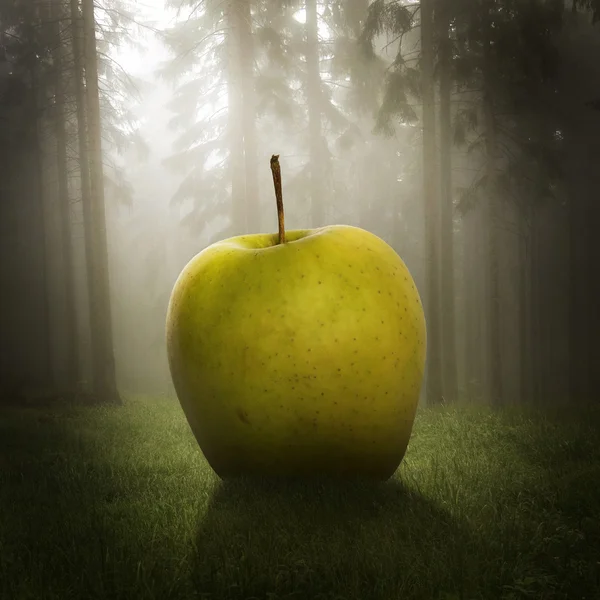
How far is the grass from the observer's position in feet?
8.39

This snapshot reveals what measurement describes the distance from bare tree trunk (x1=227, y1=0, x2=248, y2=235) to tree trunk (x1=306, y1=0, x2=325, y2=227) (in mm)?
2358

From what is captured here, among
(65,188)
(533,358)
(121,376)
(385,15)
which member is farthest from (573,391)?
(121,376)

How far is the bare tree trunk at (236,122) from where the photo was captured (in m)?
13.2

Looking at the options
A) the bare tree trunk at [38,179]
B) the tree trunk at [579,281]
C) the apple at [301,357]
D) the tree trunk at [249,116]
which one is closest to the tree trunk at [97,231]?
the tree trunk at [249,116]

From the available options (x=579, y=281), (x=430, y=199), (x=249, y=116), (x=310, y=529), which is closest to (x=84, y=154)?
(x=249, y=116)

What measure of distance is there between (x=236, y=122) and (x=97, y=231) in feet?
12.5

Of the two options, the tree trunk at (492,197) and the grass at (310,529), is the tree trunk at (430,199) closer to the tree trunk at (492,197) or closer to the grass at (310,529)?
the tree trunk at (492,197)

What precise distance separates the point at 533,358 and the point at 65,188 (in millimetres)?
17652

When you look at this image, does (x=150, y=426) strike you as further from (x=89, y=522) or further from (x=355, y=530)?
(x=355, y=530)

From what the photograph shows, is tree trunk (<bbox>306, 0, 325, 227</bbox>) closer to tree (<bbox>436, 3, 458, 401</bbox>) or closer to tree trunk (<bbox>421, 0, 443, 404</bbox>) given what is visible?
tree (<bbox>436, 3, 458, 401</bbox>)

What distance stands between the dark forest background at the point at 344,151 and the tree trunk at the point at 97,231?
0.04 m

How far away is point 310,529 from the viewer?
10.4 ft

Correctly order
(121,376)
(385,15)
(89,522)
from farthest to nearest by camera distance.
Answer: (121,376) → (385,15) → (89,522)

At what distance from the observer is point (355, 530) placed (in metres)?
3.12
